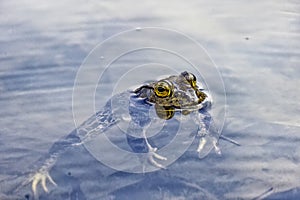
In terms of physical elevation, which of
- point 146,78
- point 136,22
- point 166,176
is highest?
point 136,22

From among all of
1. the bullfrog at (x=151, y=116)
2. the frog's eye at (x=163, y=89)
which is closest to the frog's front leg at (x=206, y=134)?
the bullfrog at (x=151, y=116)

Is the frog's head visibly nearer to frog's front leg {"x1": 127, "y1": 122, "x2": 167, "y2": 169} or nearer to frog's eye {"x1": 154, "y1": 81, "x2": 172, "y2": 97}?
frog's eye {"x1": 154, "y1": 81, "x2": 172, "y2": 97}

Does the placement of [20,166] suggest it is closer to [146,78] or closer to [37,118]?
[37,118]

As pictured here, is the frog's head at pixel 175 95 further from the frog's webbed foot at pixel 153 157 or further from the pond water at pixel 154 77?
the frog's webbed foot at pixel 153 157

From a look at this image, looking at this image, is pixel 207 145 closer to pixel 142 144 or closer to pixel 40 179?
pixel 142 144

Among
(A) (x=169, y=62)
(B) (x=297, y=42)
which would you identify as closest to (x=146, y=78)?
(A) (x=169, y=62)
